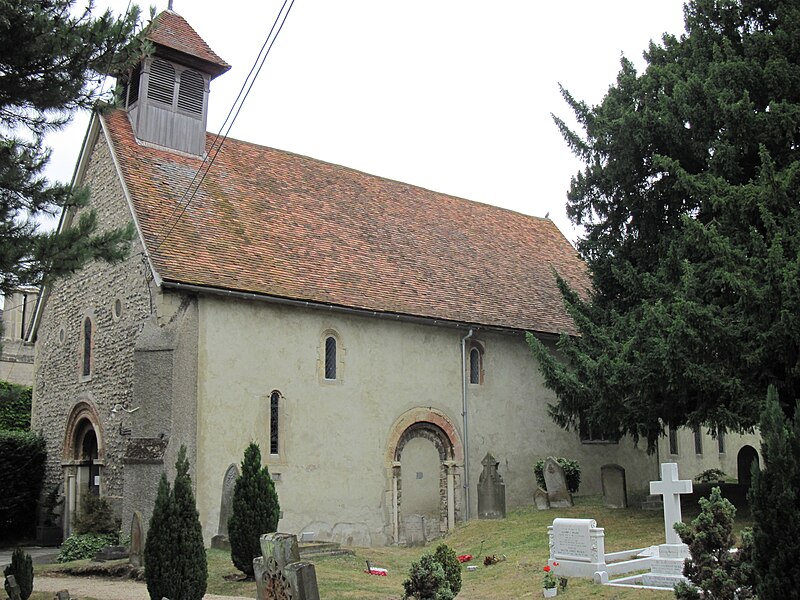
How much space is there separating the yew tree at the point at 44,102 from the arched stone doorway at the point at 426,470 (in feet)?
35.9

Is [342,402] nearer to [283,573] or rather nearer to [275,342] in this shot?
[275,342]

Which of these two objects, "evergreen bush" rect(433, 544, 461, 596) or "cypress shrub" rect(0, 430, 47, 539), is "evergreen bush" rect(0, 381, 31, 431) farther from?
"evergreen bush" rect(433, 544, 461, 596)

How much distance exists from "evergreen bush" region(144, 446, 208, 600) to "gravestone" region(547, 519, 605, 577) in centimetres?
567

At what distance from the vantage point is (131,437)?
1845 cm

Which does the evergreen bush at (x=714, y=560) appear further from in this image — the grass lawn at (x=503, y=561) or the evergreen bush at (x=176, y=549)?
the evergreen bush at (x=176, y=549)

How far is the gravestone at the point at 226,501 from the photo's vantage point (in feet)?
57.9

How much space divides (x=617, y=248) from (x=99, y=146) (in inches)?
538

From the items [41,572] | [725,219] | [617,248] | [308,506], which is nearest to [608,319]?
[617,248]

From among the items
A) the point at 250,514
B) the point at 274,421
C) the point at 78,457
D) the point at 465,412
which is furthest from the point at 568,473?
the point at 78,457

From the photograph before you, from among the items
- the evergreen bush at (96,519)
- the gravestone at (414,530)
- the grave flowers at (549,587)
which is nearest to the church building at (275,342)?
the gravestone at (414,530)

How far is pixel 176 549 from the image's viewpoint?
11773 millimetres

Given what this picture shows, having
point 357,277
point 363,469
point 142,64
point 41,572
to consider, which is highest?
point 142,64

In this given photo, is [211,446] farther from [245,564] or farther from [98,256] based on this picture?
[98,256]

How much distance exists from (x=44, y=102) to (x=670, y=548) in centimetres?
1175
